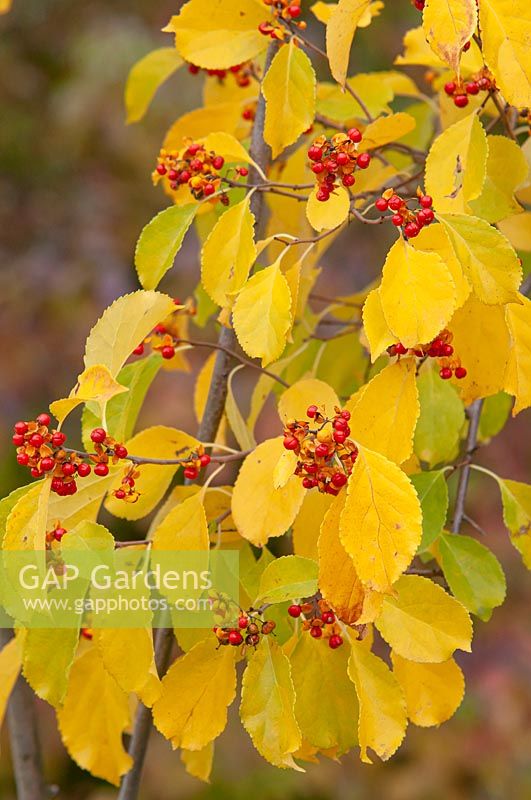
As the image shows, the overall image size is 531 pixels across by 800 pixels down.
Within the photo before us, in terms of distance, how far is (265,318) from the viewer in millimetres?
535

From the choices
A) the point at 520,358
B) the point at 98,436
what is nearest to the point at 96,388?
the point at 98,436

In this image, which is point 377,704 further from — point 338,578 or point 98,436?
point 98,436

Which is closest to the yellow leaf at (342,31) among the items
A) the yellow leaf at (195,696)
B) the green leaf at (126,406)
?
the green leaf at (126,406)

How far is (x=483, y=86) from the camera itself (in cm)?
61

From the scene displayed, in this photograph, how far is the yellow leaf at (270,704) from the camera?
518 millimetres

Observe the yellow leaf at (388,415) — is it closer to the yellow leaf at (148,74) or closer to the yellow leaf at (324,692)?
the yellow leaf at (324,692)

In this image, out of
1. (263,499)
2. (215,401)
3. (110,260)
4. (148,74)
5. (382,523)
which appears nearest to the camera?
(382,523)

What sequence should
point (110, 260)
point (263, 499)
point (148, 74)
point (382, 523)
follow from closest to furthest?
point (382, 523) → point (263, 499) → point (148, 74) → point (110, 260)

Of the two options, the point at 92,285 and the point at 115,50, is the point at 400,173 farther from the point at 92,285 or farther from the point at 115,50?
the point at 115,50

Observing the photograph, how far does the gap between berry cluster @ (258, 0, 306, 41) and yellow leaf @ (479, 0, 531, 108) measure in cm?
14

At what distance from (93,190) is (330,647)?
3690 mm

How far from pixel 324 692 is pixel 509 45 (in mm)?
384

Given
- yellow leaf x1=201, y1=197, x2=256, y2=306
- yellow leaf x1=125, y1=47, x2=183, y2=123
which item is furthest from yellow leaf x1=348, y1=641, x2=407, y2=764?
yellow leaf x1=125, y1=47, x2=183, y2=123

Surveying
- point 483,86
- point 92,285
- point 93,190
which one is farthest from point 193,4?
point 93,190
